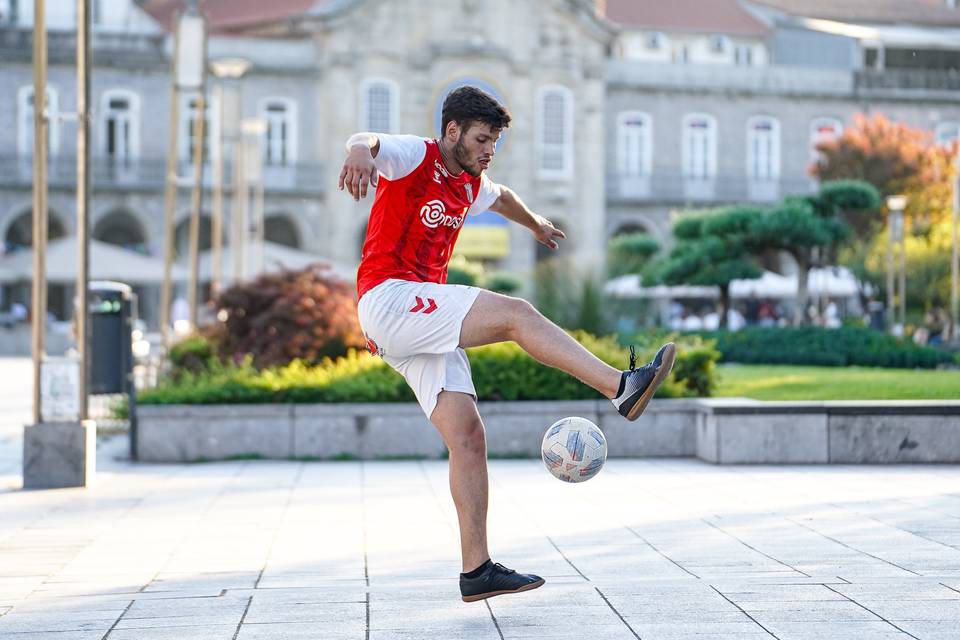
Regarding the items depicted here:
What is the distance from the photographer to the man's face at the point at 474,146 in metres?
6.16

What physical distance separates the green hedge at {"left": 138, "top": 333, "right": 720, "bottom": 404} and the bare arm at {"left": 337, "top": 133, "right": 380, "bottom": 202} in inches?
331

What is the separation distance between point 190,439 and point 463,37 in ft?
138

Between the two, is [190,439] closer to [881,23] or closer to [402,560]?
[402,560]

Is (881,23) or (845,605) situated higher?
(881,23)

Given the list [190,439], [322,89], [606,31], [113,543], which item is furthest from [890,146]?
[113,543]

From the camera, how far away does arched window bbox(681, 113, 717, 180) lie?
5916 cm

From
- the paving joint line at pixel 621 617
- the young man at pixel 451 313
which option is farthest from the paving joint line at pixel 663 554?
the young man at pixel 451 313

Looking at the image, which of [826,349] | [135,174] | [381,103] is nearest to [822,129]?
[381,103]

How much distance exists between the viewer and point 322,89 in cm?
5444

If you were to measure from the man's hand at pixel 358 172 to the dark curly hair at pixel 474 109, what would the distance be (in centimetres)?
55

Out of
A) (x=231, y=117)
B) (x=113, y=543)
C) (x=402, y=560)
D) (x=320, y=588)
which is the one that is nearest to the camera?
(x=320, y=588)

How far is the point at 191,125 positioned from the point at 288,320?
3901 centimetres

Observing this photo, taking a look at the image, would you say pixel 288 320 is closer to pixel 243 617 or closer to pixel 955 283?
pixel 243 617

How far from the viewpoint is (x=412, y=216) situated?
243 inches
